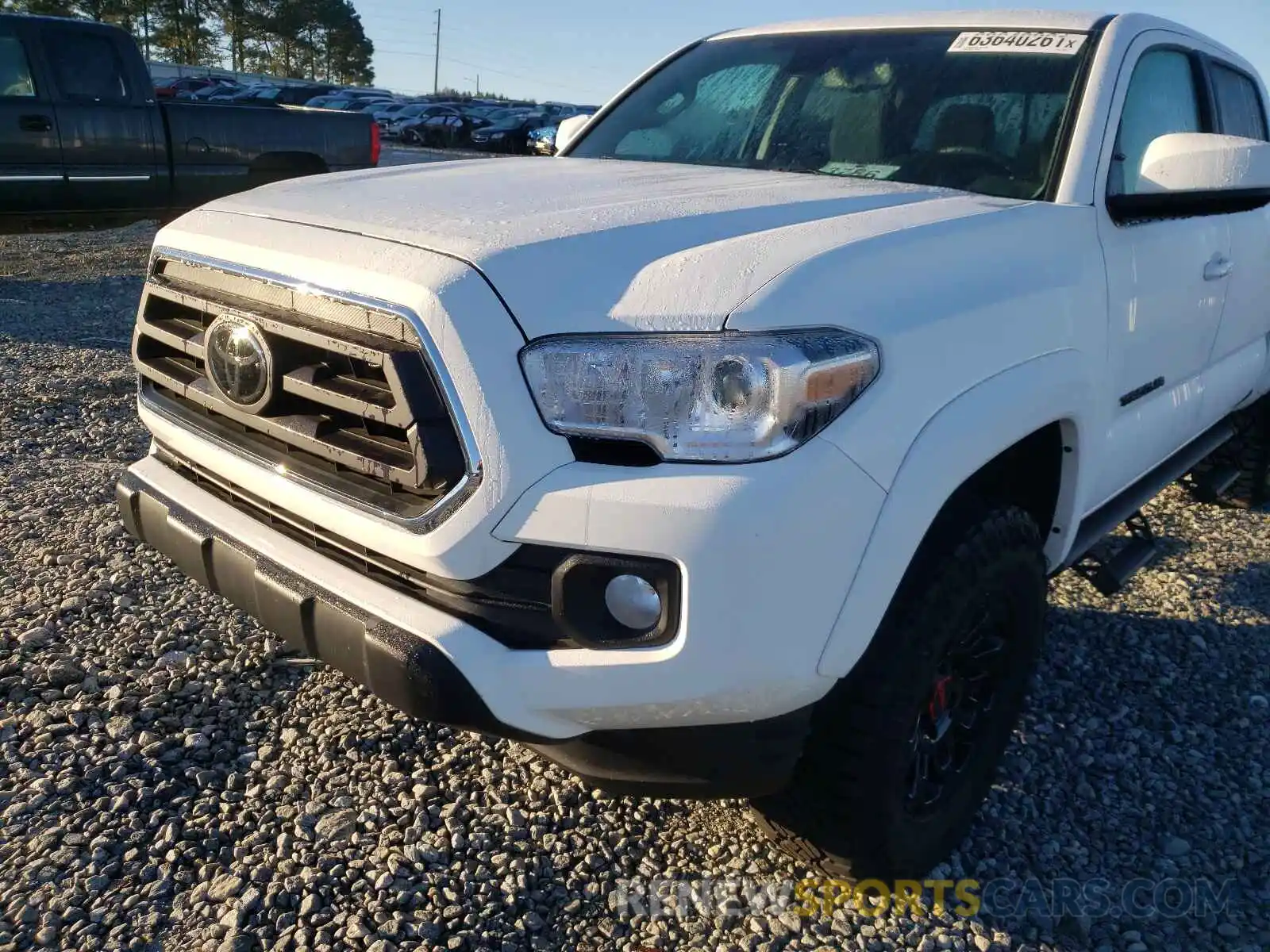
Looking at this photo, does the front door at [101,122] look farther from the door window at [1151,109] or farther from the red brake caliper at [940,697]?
the red brake caliper at [940,697]

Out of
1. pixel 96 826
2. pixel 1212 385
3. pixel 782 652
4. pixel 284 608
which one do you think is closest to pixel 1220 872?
pixel 782 652

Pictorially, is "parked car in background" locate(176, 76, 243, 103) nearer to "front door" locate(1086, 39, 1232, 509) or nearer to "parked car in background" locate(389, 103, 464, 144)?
"parked car in background" locate(389, 103, 464, 144)

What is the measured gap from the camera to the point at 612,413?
5.82 ft

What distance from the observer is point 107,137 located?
9.26m

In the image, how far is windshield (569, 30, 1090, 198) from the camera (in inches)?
111

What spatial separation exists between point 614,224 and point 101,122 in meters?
8.88

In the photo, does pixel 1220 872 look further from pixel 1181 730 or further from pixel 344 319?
pixel 344 319

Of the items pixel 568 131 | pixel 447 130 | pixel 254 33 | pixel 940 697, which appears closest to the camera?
pixel 940 697

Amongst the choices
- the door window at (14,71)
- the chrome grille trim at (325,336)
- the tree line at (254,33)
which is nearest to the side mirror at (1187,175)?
the chrome grille trim at (325,336)

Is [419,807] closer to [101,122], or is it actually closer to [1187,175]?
[1187,175]

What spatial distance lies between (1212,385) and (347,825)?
3.05 metres

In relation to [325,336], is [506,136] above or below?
above

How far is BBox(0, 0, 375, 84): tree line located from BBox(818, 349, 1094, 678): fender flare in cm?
4705

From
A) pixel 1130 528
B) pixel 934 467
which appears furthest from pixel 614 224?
pixel 1130 528
